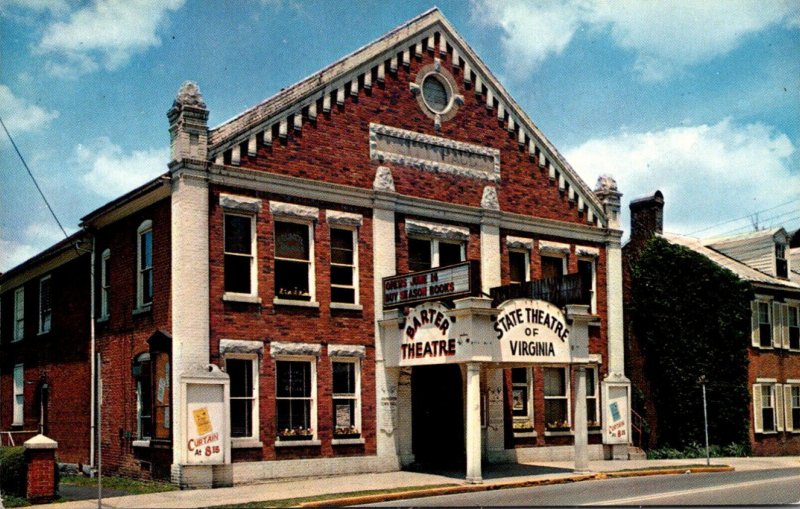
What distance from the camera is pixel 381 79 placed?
86.5 ft

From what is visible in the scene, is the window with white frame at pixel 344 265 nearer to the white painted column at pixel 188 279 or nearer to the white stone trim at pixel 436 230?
the white stone trim at pixel 436 230

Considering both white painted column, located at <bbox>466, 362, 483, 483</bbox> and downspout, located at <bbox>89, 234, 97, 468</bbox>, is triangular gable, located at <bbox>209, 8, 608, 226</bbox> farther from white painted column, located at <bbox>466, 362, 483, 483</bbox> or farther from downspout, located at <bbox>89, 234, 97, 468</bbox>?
white painted column, located at <bbox>466, 362, 483, 483</bbox>

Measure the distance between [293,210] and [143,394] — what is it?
19.6 feet

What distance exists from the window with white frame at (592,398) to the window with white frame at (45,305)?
57.3ft

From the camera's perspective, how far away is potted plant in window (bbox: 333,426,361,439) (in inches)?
947

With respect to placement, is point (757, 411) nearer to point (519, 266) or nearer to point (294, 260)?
point (519, 266)

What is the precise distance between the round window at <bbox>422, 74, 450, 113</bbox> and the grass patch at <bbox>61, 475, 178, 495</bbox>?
1282cm

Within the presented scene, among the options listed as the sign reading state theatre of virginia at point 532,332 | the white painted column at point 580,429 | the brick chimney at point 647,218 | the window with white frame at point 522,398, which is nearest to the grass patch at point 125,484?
the sign reading state theatre of virginia at point 532,332

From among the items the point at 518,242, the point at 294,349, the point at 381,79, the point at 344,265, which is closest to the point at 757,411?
the point at 518,242

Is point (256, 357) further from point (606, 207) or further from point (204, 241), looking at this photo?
point (606, 207)

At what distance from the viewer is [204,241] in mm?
22281

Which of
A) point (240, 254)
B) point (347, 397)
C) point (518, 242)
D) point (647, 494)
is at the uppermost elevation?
point (518, 242)

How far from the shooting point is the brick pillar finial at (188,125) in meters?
22.3

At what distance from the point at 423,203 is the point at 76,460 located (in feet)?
41.2
